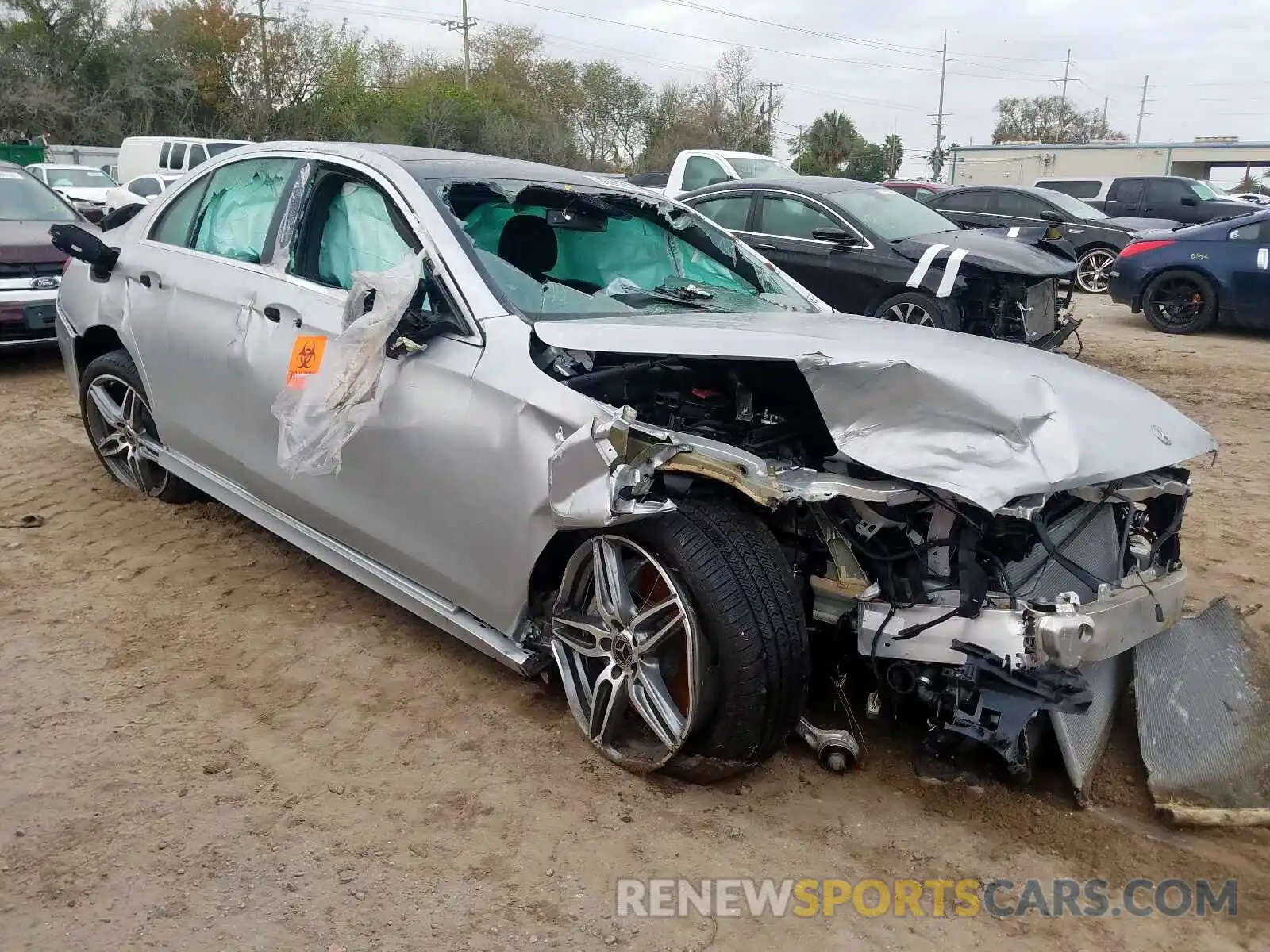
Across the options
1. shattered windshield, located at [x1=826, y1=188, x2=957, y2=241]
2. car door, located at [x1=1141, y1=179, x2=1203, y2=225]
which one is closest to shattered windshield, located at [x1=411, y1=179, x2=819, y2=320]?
shattered windshield, located at [x1=826, y1=188, x2=957, y2=241]

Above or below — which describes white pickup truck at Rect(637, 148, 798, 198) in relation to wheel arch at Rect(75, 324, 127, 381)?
above

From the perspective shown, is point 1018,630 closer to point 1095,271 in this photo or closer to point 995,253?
point 995,253

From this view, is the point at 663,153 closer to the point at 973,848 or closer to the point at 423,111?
the point at 423,111

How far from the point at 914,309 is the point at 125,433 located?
601 cm

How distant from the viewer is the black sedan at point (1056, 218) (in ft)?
47.2

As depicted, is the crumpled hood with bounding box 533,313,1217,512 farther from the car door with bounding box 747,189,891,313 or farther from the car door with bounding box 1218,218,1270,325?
the car door with bounding box 1218,218,1270,325

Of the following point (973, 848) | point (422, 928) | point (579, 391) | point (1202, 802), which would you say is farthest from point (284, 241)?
point (1202, 802)

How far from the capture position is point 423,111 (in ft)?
125

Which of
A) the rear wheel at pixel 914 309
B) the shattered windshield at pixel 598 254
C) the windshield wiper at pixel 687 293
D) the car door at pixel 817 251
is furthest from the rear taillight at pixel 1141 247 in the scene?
the windshield wiper at pixel 687 293

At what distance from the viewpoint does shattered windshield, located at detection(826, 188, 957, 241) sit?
8.70m

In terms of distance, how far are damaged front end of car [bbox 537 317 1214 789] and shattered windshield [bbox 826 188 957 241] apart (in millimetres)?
5919

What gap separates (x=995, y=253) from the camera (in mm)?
8211

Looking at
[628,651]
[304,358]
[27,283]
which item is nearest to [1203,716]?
[628,651]

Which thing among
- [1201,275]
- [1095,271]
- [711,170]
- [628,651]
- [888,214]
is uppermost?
[711,170]
